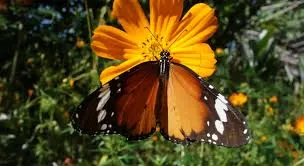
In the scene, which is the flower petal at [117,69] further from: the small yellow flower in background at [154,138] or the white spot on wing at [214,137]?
the small yellow flower in background at [154,138]

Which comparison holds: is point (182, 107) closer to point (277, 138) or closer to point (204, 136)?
point (204, 136)

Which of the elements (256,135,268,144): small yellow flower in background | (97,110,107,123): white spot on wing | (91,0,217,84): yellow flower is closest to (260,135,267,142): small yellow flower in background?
(256,135,268,144): small yellow flower in background

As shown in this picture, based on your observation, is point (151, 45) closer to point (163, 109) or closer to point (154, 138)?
point (163, 109)

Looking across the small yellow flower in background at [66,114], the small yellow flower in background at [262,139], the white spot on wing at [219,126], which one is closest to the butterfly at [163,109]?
the white spot on wing at [219,126]

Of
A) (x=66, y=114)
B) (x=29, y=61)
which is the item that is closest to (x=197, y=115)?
→ (x=66, y=114)

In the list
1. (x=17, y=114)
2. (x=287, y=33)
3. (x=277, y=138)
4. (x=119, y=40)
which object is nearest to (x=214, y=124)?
(x=119, y=40)
